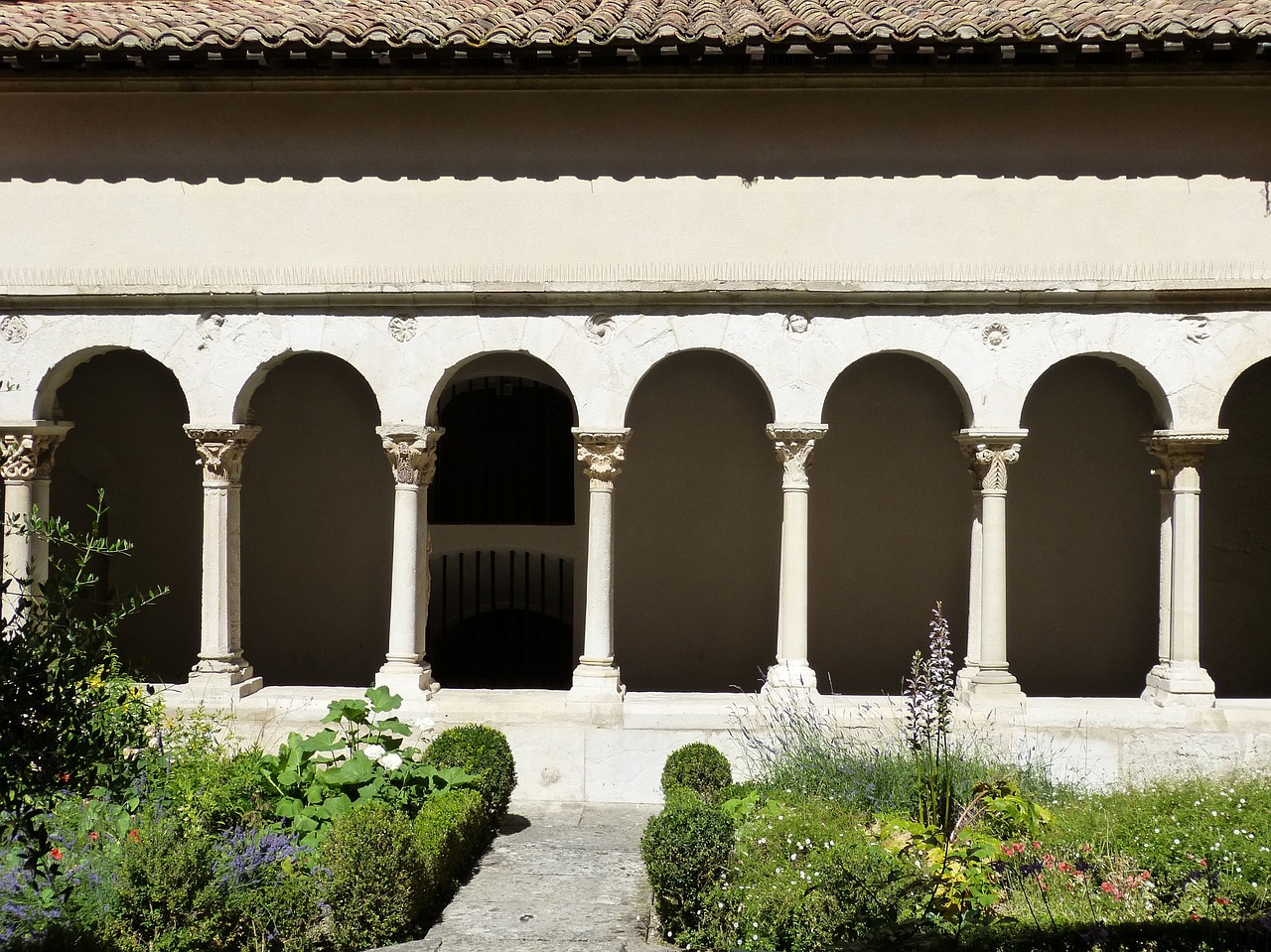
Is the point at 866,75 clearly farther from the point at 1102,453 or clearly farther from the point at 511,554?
the point at 511,554

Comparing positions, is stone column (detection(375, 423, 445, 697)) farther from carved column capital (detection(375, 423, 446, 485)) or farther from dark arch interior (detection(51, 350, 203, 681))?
dark arch interior (detection(51, 350, 203, 681))

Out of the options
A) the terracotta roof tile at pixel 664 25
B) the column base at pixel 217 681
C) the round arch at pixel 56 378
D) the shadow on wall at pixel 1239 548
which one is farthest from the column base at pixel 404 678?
the shadow on wall at pixel 1239 548

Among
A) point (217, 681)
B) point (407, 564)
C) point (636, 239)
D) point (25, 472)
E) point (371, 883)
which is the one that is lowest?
point (371, 883)

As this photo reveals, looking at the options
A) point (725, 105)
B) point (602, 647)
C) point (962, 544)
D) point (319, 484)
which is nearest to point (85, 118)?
point (319, 484)

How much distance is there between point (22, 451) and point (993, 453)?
342 inches

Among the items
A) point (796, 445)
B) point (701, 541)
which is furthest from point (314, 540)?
point (796, 445)

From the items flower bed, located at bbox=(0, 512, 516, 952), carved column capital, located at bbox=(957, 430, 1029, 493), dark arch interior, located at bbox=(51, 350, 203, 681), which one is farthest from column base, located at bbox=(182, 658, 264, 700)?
carved column capital, located at bbox=(957, 430, 1029, 493)

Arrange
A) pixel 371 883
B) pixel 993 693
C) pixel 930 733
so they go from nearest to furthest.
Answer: pixel 371 883 → pixel 930 733 → pixel 993 693

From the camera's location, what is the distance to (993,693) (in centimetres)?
1006

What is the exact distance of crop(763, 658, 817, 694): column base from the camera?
1002 centimetres

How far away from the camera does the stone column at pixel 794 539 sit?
1021 centimetres

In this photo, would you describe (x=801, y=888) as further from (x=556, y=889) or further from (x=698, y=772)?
(x=698, y=772)

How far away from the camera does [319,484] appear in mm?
13398

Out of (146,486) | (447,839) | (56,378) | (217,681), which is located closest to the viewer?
(447,839)
